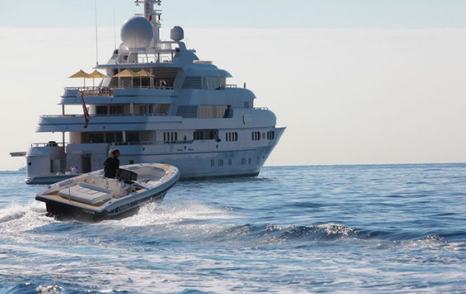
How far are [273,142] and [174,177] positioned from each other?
4014 centimetres

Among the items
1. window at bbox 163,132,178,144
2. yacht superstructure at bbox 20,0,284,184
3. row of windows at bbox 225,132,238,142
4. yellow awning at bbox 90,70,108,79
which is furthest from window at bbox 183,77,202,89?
yellow awning at bbox 90,70,108,79

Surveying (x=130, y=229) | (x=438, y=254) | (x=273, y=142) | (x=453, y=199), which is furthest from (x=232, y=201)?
(x=273, y=142)

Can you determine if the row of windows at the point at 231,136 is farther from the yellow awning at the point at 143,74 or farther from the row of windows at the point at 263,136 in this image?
the yellow awning at the point at 143,74

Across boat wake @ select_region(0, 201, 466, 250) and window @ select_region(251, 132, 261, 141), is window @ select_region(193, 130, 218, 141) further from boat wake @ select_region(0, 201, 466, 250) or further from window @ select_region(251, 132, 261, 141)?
boat wake @ select_region(0, 201, 466, 250)

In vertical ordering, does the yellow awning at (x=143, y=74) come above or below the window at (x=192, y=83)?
above

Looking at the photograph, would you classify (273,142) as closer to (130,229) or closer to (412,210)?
(412,210)

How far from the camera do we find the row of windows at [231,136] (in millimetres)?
74938

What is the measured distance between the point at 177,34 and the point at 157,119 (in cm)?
1079

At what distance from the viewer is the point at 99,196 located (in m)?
34.7

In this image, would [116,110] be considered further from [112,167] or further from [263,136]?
[112,167]

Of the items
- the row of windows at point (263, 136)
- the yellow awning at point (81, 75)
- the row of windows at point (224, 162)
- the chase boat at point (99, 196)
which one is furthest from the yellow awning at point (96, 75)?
the chase boat at point (99, 196)

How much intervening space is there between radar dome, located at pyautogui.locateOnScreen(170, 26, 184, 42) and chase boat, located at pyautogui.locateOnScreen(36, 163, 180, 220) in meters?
40.4

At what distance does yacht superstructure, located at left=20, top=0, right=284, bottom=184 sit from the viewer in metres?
67.8

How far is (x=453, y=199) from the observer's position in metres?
42.2
